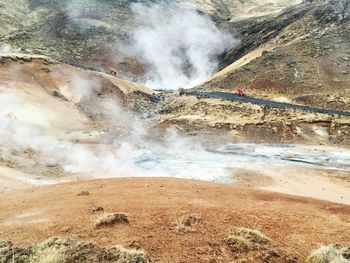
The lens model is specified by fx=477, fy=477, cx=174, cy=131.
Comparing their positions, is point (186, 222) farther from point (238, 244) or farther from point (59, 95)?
point (59, 95)

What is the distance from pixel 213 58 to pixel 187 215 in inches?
2884

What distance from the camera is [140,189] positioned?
17672mm

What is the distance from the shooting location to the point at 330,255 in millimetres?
10500

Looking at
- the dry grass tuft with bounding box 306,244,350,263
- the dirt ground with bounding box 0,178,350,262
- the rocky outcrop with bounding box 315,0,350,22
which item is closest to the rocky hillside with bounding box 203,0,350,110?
the rocky outcrop with bounding box 315,0,350,22

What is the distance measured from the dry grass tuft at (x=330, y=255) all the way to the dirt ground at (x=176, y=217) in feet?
1.38

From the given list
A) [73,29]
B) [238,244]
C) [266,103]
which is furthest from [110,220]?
[73,29]

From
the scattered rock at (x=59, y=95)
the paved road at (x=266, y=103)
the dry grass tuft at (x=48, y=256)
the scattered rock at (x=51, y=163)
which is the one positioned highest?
the paved road at (x=266, y=103)

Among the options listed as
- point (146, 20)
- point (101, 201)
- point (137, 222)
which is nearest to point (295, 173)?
point (101, 201)

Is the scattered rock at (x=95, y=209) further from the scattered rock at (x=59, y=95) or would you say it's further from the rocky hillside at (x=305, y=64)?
the rocky hillside at (x=305, y=64)

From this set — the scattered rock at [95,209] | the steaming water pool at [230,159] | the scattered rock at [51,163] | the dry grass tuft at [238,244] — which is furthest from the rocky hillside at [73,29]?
the dry grass tuft at [238,244]

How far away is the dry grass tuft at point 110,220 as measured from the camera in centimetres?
1179

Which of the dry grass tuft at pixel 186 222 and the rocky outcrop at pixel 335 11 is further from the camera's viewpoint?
the rocky outcrop at pixel 335 11

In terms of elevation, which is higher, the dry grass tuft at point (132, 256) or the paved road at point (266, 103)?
the paved road at point (266, 103)

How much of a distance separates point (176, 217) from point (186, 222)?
555 mm
